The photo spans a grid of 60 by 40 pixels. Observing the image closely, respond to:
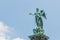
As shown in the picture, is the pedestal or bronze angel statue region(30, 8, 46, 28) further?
bronze angel statue region(30, 8, 46, 28)

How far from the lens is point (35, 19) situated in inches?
2479

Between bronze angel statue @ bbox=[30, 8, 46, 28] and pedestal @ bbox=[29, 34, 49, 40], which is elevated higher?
bronze angel statue @ bbox=[30, 8, 46, 28]

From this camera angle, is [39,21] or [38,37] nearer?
[38,37]

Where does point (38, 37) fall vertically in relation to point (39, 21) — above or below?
below

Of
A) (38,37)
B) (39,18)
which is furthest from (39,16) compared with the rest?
(38,37)

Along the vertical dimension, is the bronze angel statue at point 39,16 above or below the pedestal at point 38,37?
above

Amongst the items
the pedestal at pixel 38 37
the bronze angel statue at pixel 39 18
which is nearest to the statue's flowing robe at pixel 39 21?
the bronze angel statue at pixel 39 18

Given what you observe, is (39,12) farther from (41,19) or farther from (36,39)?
(36,39)

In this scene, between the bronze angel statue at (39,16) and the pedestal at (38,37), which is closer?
the pedestal at (38,37)

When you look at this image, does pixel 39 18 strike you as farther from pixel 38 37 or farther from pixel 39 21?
pixel 38 37

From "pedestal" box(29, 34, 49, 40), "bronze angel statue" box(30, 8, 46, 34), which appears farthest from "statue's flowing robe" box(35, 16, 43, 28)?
"pedestal" box(29, 34, 49, 40)

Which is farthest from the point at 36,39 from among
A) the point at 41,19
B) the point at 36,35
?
the point at 41,19

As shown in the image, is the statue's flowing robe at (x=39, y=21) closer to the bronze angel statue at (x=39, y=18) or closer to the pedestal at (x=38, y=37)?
the bronze angel statue at (x=39, y=18)

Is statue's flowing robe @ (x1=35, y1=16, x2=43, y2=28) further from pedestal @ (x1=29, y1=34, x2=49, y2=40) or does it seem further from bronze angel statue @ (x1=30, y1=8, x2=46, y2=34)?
pedestal @ (x1=29, y1=34, x2=49, y2=40)
